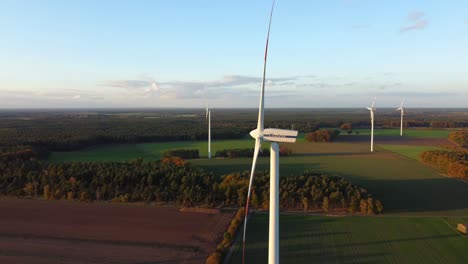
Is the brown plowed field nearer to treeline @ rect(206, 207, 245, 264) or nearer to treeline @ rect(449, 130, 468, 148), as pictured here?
treeline @ rect(206, 207, 245, 264)

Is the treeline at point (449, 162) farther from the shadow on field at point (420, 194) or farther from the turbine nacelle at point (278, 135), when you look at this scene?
the turbine nacelle at point (278, 135)

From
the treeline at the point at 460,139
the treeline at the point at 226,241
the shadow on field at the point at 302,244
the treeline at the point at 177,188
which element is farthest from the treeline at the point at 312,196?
the treeline at the point at 460,139

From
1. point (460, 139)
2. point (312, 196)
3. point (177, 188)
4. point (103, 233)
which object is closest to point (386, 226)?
point (312, 196)

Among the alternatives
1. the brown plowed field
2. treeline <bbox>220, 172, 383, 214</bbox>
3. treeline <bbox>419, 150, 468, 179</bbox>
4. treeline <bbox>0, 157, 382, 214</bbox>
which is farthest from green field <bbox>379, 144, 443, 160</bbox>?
the brown plowed field

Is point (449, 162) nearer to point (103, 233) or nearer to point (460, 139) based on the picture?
point (460, 139)

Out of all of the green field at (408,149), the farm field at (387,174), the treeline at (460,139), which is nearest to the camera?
the farm field at (387,174)

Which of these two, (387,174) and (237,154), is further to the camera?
(237,154)
